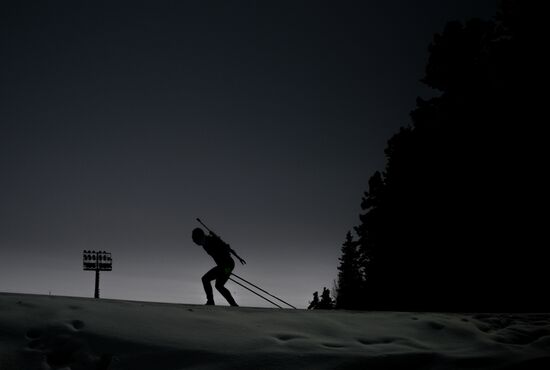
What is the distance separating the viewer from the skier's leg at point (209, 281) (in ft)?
24.7

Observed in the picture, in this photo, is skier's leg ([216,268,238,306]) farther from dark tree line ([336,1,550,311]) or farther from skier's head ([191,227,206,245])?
dark tree line ([336,1,550,311])

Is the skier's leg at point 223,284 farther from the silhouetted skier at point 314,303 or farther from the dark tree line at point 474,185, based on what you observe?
the silhouetted skier at point 314,303

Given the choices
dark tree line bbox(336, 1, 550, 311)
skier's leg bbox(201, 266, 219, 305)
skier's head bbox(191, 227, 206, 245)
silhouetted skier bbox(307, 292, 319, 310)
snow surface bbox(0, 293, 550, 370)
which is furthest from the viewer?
silhouetted skier bbox(307, 292, 319, 310)

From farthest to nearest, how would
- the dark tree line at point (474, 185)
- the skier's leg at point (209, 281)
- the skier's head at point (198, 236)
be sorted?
the dark tree line at point (474, 185) < the skier's head at point (198, 236) < the skier's leg at point (209, 281)

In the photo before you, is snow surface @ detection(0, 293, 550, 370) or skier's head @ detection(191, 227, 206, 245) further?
skier's head @ detection(191, 227, 206, 245)

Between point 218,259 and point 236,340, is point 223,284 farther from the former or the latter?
point 236,340

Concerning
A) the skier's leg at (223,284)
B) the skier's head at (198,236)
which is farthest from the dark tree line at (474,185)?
the skier's head at (198,236)

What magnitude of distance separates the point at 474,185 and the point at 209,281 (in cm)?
1325

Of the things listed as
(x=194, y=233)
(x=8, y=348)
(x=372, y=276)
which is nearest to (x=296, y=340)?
(x=8, y=348)

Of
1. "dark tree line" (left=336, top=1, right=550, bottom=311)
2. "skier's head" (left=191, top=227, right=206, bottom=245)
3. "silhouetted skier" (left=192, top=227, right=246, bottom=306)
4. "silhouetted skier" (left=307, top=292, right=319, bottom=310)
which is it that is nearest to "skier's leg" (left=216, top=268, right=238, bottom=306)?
"silhouetted skier" (left=192, top=227, right=246, bottom=306)

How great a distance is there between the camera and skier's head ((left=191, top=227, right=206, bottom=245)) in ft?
25.6

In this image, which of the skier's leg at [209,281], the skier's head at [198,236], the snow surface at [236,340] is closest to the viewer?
the snow surface at [236,340]

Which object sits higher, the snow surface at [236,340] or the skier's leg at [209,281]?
the skier's leg at [209,281]

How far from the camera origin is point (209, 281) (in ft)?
25.7
